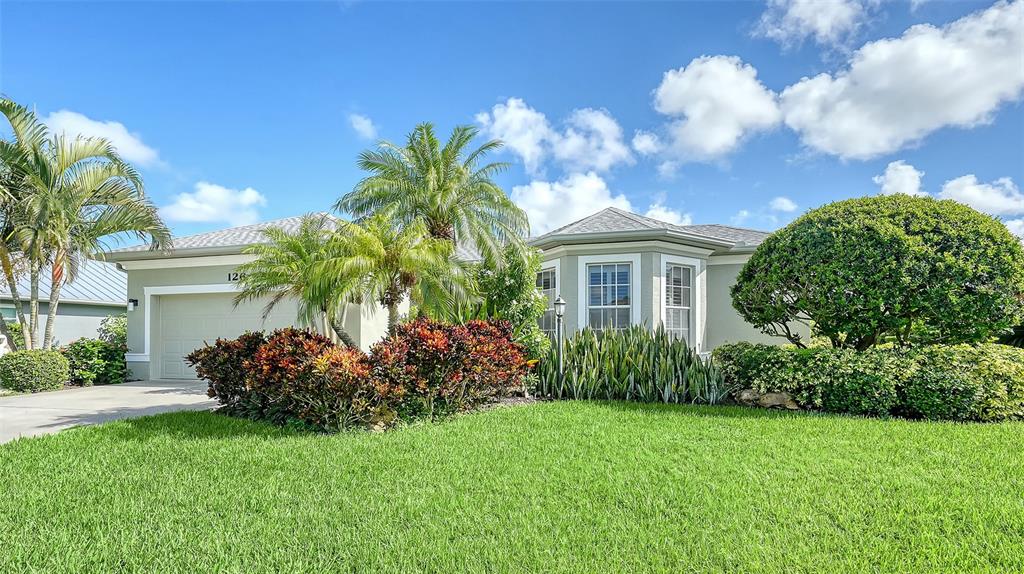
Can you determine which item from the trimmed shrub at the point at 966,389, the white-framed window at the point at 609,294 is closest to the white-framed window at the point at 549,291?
the white-framed window at the point at 609,294

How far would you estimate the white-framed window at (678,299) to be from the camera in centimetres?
1119

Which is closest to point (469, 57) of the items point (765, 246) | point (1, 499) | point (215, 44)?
point (215, 44)

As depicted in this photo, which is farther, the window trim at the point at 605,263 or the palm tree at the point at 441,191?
the palm tree at the point at 441,191

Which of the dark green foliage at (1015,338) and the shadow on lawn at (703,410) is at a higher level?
the dark green foliage at (1015,338)

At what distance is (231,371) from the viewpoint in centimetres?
698

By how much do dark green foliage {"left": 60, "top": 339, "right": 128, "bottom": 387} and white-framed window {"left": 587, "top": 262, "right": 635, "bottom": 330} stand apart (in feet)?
36.9

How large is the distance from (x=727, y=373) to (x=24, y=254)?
14031 millimetres

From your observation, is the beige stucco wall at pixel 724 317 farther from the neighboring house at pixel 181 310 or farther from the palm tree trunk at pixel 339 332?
the palm tree trunk at pixel 339 332

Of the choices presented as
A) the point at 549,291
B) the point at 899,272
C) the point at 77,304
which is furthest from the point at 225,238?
the point at 899,272

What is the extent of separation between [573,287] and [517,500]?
790 cm

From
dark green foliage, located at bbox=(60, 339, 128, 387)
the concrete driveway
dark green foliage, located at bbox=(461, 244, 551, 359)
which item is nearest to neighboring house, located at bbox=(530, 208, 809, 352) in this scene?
dark green foliage, located at bbox=(461, 244, 551, 359)

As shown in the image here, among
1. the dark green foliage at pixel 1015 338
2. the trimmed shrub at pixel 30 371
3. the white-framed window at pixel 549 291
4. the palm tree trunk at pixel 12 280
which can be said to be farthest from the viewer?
the white-framed window at pixel 549 291

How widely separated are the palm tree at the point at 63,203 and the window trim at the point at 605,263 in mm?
9448

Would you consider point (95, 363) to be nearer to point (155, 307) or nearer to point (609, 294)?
point (155, 307)
